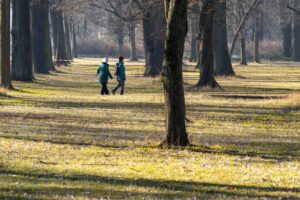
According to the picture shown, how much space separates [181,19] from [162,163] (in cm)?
365

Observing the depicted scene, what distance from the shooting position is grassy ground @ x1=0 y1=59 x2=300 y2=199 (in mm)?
11922

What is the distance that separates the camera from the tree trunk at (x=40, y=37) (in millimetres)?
58750

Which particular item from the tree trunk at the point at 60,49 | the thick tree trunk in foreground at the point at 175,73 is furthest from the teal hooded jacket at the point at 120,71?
the tree trunk at the point at 60,49

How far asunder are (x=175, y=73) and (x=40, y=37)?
4210 cm

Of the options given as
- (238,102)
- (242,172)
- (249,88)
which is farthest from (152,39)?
(242,172)

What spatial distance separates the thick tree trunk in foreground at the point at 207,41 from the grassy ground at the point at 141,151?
549 centimetres

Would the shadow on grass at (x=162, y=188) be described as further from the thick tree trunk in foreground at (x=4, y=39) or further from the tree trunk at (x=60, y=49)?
the tree trunk at (x=60, y=49)

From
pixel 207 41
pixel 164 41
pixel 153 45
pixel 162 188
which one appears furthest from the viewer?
pixel 153 45

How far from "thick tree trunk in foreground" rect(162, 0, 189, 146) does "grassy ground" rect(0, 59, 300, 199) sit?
1.47 feet

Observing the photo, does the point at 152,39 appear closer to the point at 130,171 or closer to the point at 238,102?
→ the point at 238,102

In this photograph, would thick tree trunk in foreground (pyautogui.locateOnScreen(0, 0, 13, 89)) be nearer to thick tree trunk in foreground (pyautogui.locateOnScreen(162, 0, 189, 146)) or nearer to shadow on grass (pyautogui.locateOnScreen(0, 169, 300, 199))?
thick tree trunk in foreground (pyautogui.locateOnScreen(162, 0, 189, 146))

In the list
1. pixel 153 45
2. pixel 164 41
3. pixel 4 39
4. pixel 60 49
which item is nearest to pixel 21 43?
pixel 4 39

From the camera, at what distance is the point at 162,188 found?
472 inches

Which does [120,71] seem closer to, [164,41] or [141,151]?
[164,41]
